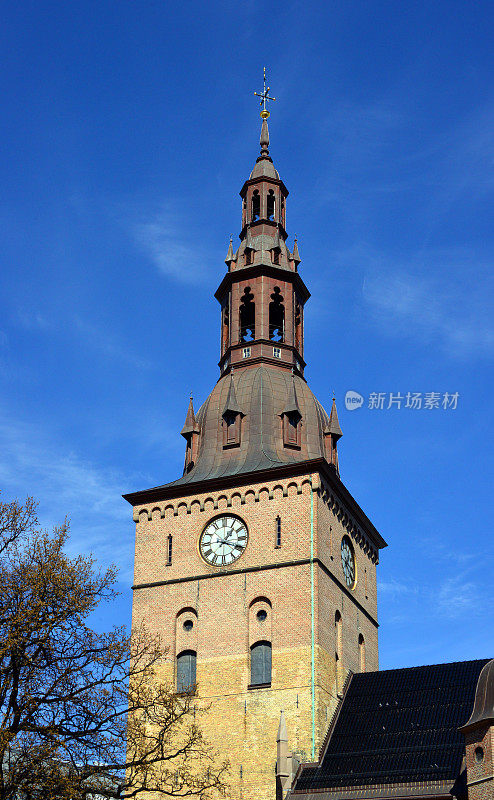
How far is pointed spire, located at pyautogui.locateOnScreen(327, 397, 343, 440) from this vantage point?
43719 millimetres

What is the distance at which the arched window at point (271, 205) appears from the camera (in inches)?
1954

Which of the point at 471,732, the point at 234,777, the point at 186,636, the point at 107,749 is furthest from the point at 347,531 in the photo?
the point at 107,749

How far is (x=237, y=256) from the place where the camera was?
4803cm

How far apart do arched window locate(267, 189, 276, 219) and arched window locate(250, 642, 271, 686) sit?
19.9 metres

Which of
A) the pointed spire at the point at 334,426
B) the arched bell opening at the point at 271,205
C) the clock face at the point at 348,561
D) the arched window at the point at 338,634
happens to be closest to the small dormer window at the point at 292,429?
the pointed spire at the point at 334,426

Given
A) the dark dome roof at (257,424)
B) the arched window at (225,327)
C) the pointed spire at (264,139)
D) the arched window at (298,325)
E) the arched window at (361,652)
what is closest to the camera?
the dark dome roof at (257,424)

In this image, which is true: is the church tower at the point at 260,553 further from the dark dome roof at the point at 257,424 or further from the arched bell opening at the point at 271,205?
the arched bell opening at the point at 271,205

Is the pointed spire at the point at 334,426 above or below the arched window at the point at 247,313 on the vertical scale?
below

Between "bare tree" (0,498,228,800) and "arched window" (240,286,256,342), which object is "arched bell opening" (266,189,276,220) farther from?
"bare tree" (0,498,228,800)

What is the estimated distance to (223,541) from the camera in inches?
1594

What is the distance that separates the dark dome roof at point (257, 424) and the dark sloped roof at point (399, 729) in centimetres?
867

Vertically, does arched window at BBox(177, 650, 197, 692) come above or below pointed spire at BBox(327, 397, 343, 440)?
below

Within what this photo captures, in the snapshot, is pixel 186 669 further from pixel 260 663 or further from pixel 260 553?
pixel 260 553

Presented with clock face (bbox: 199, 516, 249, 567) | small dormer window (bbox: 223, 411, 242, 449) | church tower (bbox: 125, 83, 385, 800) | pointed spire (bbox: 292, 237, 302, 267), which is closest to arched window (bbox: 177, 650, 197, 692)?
church tower (bbox: 125, 83, 385, 800)
